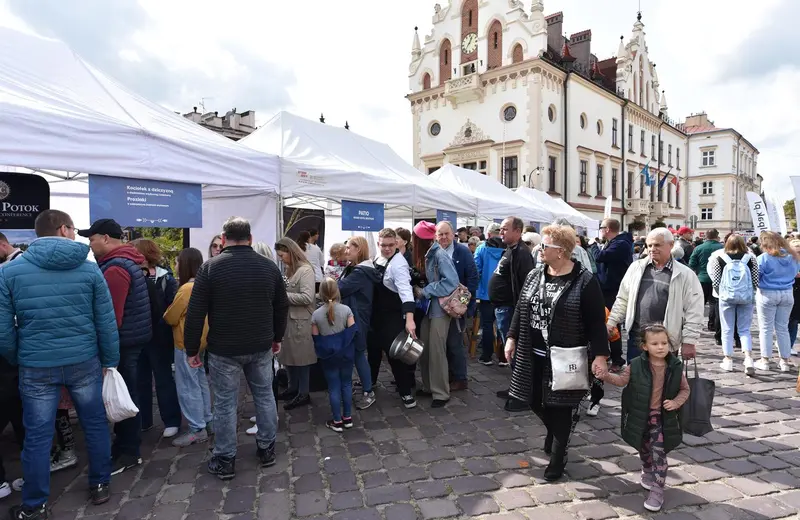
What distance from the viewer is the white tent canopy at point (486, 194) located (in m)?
10.2

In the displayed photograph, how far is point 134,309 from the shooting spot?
10.7 ft

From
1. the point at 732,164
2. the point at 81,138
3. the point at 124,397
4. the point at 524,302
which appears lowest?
the point at 124,397

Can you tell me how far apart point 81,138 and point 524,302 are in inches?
152

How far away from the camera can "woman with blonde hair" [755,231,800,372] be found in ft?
17.8

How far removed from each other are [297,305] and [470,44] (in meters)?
27.4

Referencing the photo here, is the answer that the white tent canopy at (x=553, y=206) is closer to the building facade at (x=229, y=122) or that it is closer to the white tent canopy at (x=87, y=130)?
the white tent canopy at (x=87, y=130)

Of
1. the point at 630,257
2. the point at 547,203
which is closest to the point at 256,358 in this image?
the point at 630,257

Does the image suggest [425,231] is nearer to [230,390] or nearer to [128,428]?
[230,390]

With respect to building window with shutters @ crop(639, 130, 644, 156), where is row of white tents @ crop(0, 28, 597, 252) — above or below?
below

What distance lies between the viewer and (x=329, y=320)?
393 centimetres

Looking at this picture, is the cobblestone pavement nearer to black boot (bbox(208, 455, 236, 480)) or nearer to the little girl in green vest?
black boot (bbox(208, 455, 236, 480))

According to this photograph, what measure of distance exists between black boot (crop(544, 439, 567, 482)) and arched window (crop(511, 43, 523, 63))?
25778 mm

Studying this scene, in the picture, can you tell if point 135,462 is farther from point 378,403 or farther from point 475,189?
point 475,189

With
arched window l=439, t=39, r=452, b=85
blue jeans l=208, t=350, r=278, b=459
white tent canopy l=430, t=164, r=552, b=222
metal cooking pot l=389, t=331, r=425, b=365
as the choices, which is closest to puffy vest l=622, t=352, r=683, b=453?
metal cooking pot l=389, t=331, r=425, b=365
